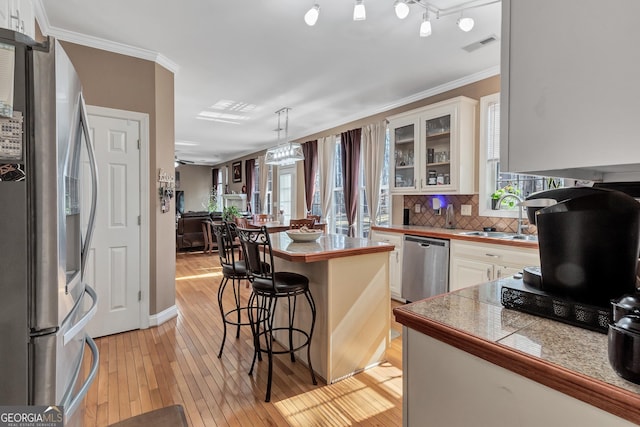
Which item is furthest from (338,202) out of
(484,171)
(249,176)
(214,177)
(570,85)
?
(214,177)

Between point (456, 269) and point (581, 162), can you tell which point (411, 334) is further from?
point (456, 269)

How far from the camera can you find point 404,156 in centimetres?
429

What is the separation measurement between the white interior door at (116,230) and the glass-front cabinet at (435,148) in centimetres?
308

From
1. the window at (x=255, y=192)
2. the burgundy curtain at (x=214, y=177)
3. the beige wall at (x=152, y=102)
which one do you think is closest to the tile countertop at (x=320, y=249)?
the beige wall at (x=152, y=102)

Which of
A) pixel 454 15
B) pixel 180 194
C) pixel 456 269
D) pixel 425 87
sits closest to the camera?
pixel 454 15

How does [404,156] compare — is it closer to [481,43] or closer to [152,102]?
[481,43]

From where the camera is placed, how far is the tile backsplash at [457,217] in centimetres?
355

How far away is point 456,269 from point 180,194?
34.2ft

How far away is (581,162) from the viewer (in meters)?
0.78

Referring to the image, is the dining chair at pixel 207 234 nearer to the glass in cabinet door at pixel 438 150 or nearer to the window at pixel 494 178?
the glass in cabinet door at pixel 438 150

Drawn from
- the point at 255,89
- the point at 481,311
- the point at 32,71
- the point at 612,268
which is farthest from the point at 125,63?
the point at 612,268

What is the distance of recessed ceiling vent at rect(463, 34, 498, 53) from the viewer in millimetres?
2836

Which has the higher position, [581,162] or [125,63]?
[125,63]

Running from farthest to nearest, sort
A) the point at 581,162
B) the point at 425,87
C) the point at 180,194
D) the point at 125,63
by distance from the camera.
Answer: the point at 180,194 < the point at 425,87 < the point at 125,63 < the point at 581,162
